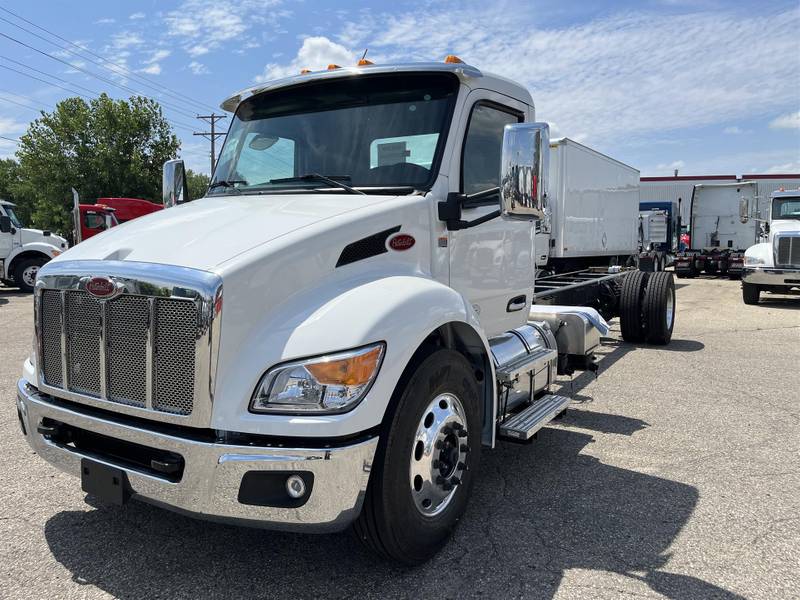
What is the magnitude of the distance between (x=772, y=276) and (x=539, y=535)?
13.9 metres

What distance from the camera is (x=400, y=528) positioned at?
8.98 ft

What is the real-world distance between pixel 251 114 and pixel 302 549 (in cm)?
271

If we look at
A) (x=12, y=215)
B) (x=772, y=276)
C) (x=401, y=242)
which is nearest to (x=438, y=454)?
(x=401, y=242)

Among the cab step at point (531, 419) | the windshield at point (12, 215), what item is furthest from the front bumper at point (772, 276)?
the windshield at point (12, 215)

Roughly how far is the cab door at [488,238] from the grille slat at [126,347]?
169 cm

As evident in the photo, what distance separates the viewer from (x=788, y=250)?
14617mm

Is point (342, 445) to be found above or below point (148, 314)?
below

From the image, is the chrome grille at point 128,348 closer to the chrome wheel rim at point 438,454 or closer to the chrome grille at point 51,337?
the chrome grille at point 51,337

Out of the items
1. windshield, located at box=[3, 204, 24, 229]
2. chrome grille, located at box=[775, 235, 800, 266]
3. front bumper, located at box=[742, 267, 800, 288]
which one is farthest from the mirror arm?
windshield, located at box=[3, 204, 24, 229]

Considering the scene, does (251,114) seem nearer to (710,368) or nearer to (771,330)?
(710,368)

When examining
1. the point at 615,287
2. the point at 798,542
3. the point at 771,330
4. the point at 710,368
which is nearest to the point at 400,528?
the point at 798,542

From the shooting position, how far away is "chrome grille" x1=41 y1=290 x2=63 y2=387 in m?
2.91

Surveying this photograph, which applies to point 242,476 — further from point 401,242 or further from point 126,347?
point 401,242

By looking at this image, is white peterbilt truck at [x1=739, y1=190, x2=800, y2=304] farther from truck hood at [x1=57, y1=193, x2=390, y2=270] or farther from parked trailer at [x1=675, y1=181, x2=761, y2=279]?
truck hood at [x1=57, y1=193, x2=390, y2=270]
